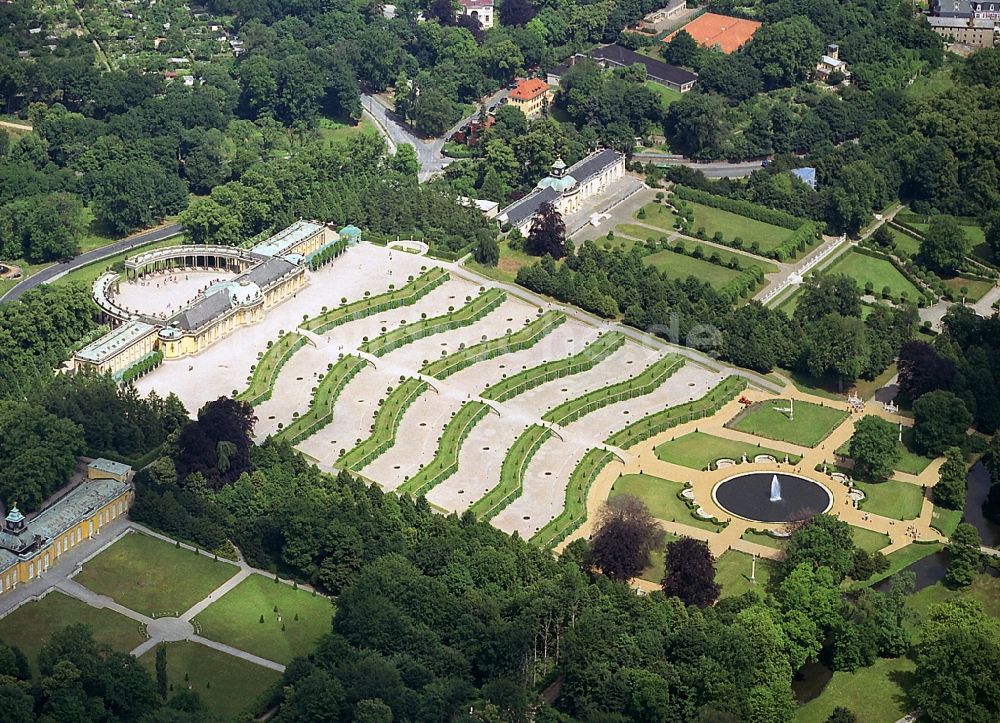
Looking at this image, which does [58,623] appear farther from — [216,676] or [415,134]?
[415,134]

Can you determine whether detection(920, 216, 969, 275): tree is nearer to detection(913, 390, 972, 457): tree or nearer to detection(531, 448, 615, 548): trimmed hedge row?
detection(913, 390, 972, 457): tree

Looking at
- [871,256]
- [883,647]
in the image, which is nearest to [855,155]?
[871,256]

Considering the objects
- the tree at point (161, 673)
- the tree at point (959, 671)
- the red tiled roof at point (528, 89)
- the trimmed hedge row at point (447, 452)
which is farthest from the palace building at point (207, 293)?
the tree at point (959, 671)

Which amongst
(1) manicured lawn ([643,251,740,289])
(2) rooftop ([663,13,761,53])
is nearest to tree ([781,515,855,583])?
(1) manicured lawn ([643,251,740,289])

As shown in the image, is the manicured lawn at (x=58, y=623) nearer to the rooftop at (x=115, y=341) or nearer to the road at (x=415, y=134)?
the rooftop at (x=115, y=341)

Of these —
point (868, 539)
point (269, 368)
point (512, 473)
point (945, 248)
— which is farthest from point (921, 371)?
point (269, 368)

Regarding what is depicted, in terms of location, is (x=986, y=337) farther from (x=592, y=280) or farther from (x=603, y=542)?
(x=603, y=542)
